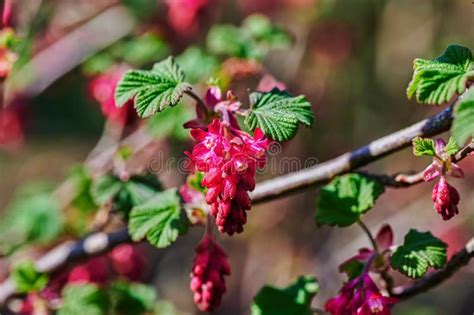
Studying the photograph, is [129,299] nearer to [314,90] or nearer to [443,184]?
[443,184]

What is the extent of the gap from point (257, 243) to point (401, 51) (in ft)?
4.00

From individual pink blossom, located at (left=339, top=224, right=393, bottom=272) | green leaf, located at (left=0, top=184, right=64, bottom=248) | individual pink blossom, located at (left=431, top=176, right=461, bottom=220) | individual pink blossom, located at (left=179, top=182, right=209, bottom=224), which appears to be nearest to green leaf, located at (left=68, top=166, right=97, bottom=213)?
green leaf, located at (left=0, top=184, right=64, bottom=248)

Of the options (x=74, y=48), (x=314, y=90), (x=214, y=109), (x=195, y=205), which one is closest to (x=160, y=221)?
(x=195, y=205)

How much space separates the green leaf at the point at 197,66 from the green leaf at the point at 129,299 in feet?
1.76

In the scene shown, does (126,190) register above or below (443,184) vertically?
below

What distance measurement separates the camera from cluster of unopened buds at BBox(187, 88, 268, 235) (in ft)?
3.76

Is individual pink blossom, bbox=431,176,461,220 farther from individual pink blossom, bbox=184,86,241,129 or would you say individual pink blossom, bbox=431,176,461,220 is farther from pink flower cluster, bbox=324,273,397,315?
individual pink blossom, bbox=184,86,241,129

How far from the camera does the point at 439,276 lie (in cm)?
139

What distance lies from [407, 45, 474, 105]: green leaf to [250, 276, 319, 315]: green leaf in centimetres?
50

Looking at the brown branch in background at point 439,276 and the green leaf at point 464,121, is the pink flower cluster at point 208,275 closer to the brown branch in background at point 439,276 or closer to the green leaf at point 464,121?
the brown branch in background at point 439,276

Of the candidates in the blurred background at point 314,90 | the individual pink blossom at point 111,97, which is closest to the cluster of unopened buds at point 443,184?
the individual pink blossom at point 111,97

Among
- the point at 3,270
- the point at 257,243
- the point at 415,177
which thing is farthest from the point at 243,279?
the point at 415,177

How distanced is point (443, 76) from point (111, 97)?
1181 mm

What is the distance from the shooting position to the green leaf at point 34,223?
82.5 inches
